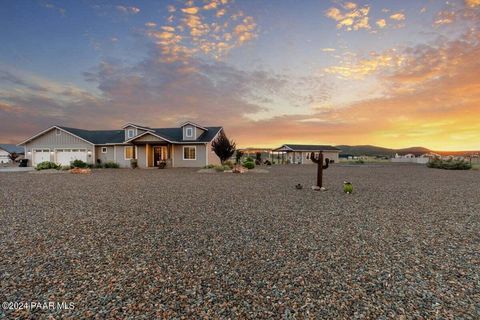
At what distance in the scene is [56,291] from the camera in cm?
328

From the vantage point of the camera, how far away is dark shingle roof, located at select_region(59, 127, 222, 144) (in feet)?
105

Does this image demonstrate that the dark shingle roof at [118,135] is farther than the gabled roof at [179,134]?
Yes

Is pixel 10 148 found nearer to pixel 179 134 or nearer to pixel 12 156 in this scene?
pixel 12 156

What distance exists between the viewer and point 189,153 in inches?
1216

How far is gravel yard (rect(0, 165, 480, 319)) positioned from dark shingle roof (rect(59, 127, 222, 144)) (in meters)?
24.2

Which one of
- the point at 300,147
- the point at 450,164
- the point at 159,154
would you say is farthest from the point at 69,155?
the point at 450,164

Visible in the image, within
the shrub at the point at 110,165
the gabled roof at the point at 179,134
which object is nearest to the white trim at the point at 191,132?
the gabled roof at the point at 179,134

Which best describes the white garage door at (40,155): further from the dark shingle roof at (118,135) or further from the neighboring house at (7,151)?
the neighboring house at (7,151)

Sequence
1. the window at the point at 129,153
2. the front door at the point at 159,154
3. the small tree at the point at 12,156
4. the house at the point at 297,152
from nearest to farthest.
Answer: the window at the point at 129,153 → the front door at the point at 159,154 → the small tree at the point at 12,156 → the house at the point at 297,152

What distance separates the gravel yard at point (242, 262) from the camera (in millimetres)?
2990

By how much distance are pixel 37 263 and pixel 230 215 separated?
14.8 ft

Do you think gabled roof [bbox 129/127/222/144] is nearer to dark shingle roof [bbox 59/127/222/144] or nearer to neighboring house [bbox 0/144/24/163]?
dark shingle roof [bbox 59/127/222/144]

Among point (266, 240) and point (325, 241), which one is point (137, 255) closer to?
point (266, 240)

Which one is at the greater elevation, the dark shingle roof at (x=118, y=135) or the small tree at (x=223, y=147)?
the dark shingle roof at (x=118, y=135)
